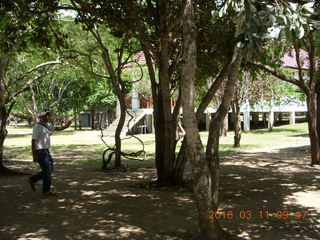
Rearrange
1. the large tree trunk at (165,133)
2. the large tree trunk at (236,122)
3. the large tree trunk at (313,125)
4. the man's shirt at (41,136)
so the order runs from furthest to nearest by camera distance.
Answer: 1. the large tree trunk at (236,122)
2. the large tree trunk at (313,125)
3. the large tree trunk at (165,133)
4. the man's shirt at (41,136)

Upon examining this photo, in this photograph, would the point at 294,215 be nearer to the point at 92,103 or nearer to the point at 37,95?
the point at 37,95

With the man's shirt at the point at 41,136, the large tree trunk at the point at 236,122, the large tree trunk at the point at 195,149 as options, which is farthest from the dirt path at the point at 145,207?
the large tree trunk at the point at 236,122

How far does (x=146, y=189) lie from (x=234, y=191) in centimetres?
194

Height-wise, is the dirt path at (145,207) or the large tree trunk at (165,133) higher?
the large tree trunk at (165,133)

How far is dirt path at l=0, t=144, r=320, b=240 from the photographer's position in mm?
5430

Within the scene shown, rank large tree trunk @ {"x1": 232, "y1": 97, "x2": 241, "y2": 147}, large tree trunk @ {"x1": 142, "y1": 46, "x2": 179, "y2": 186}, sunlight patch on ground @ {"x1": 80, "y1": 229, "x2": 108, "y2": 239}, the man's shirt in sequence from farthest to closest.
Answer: large tree trunk @ {"x1": 232, "y1": 97, "x2": 241, "y2": 147}, large tree trunk @ {"x1": 142, "y1": 46, "x2": 179, "y2": 186}, the man's shirt, sunlight patch on ground @ {"x1": 80, "y1": 229, "x2": 108, "y2": 239}

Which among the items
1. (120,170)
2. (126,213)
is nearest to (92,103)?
(120,170)

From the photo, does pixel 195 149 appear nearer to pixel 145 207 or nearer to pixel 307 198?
pixel 145 207

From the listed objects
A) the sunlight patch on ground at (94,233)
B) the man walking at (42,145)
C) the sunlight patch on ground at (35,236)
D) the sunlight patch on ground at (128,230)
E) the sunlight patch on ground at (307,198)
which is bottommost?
the sunlight patch on ground at (307,198)

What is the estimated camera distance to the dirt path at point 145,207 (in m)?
5.43

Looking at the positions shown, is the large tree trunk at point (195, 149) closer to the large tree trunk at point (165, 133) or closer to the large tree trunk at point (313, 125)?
the large tree trunk at point (165, 133)

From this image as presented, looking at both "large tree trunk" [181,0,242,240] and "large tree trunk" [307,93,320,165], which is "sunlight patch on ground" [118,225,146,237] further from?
"large tree trunk" [307,93,320,165]

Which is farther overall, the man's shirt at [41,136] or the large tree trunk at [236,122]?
the large tree trunk at [236,122]

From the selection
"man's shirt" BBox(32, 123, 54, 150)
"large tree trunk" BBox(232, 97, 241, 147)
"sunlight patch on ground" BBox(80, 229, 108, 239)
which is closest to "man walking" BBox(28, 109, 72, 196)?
"man's shirt" BBox(32, 123, 54, 150)
